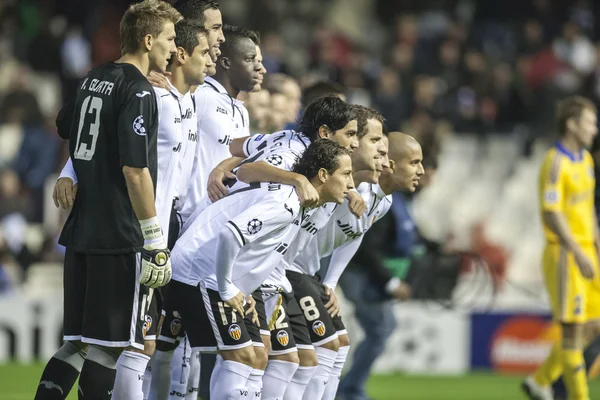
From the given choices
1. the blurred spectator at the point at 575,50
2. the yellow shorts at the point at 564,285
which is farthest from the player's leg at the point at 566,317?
the blurred spectator at the point at 575,50

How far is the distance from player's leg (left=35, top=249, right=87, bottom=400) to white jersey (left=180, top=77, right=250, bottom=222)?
55.5 inches

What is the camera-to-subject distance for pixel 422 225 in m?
18.4

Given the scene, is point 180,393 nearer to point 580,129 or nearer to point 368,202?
point 368,202

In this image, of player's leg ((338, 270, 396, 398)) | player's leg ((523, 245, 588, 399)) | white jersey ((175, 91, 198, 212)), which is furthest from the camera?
player's leg ((338, 270, 396, 398))

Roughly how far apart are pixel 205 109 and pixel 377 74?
1229 centimetres

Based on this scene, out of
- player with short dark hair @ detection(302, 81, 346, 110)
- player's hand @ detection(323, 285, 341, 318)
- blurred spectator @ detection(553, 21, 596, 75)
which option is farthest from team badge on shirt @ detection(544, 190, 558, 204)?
blurred spectator @ detection(553, 21, 596, 75)

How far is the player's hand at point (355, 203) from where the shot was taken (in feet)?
25.1

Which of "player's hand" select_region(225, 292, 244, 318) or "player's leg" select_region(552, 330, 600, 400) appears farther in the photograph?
"player's leg" select_region(552, 330, 600, 400)

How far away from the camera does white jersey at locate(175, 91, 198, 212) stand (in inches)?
282

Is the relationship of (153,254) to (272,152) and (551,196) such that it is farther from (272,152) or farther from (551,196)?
(551,196)

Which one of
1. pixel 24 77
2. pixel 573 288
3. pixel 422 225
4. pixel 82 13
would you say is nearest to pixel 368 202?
pixel 573 288

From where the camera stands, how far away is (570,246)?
9977mm

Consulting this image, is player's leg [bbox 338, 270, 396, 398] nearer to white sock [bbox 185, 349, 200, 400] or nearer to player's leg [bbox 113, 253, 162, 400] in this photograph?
white sock [bbox 185, 349, 200, 400]

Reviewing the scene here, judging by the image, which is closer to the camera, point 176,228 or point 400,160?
point 176,228
